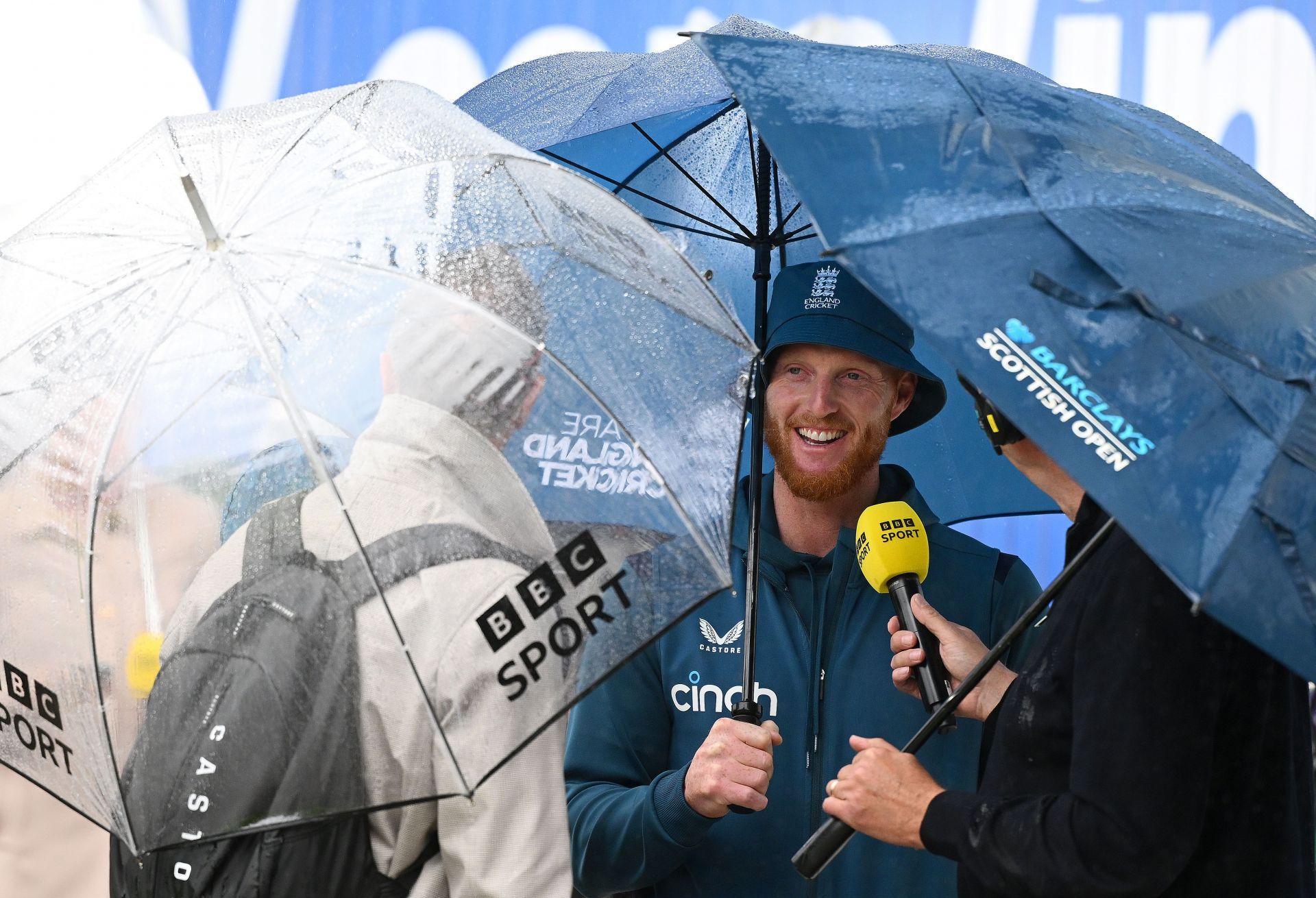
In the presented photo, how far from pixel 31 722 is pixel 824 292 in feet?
4.97

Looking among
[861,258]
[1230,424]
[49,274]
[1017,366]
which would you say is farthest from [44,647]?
[1230,424]

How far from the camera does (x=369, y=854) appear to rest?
162 cm

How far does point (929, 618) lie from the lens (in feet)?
6.63

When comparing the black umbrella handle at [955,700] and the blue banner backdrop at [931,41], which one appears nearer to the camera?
the black umbrella handle at [955,700]

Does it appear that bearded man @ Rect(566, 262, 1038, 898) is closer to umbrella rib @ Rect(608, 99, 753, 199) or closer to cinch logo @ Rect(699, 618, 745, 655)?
cinch logo @ Rect(699, 618, 745, 655)

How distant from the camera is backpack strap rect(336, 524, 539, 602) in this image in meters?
1.42

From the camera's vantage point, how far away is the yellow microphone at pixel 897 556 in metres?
1.99

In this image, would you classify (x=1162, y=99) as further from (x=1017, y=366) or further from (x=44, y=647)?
(x=44, y=647)

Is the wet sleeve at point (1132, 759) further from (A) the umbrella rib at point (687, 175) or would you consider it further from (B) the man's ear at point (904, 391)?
(A) the umbrella rib at point (687, 175)

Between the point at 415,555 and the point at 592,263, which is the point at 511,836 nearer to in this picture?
the point at 415,555

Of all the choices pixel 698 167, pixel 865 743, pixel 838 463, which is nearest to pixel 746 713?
pixel 865 743

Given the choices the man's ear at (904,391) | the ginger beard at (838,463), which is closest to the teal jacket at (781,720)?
the ginger beard at (838,463)

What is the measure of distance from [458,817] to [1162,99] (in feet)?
10.4

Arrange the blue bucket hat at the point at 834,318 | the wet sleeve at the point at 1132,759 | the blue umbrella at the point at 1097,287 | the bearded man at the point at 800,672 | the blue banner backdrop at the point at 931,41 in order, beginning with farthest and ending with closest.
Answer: the blue banner backdrop at the point at 931,41 → the blue bucket hat at the point at 834,318 → the bearded man at the point at 800,672 → the wet sleeve at the point at 1132,759 → the blue umbrella at the point at 1097,287
